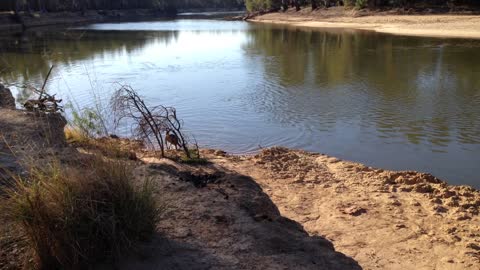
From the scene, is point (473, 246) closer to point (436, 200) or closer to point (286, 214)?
point (436, 200)

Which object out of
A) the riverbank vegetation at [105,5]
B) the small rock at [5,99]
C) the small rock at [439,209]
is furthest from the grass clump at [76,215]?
the riverbank vegetation at [105,5]

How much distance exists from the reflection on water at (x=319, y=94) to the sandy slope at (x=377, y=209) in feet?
4.54

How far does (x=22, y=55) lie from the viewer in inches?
1053

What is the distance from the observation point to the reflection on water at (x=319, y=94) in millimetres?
10055

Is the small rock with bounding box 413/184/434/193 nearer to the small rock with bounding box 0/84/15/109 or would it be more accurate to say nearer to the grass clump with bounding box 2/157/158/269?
the grass clump with bounding box 2/157/158/269

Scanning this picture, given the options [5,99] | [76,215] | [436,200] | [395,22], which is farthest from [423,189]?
[395,22]

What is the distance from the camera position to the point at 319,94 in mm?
15148

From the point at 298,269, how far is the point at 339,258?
0.63m

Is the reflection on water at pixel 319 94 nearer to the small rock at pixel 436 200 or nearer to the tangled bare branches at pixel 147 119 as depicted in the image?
the tangled bare branches at pixel 147 119

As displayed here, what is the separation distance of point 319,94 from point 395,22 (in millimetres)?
36484

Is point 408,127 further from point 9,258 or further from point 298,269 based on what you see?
point 9,258

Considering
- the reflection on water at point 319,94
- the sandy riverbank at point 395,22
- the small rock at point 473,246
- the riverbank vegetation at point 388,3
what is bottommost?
the small rock at point 473,246

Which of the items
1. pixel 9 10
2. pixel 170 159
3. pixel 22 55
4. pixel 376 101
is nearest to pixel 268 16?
pixel 9 10

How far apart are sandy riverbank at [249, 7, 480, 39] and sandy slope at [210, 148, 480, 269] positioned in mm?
30301
